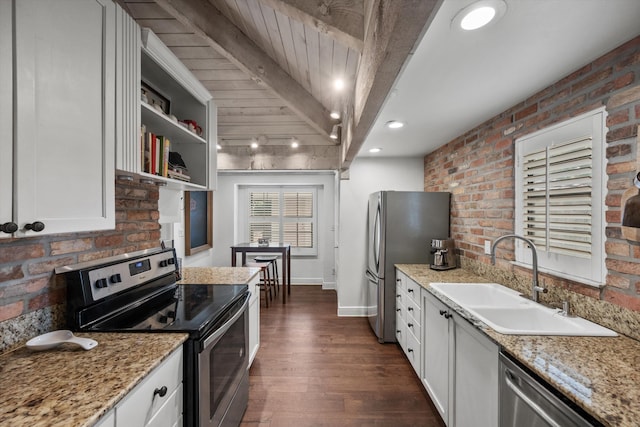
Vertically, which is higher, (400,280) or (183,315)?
(183,315)

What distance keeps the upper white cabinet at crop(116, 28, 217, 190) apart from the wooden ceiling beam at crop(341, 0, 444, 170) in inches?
43.0

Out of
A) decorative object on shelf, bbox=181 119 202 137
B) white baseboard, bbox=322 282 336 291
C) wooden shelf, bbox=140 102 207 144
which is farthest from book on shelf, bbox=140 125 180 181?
white baseboard, bbox=322 282 336 291

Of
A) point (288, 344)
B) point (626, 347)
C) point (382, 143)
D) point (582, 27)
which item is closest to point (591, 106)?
point (582, 27)

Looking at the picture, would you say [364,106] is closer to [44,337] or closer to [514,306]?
[514,306]

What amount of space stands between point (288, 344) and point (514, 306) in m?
2.12

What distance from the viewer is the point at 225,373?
149 centimetres

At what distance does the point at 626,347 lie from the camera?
109 cm

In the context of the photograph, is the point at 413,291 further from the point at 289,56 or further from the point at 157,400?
the point at 289,56

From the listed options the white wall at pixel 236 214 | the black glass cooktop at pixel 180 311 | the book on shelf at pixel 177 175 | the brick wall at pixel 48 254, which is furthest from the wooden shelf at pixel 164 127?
the white wall at pixel 236 214

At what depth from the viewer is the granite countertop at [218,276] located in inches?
82.0

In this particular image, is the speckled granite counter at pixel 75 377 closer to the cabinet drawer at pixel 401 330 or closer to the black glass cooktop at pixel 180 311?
the black glass cooktop at pixel 180 311

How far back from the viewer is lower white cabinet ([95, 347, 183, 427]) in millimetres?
819

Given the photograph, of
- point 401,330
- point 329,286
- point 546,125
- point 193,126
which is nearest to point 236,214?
point 329,286

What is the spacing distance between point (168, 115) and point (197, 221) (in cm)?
296
